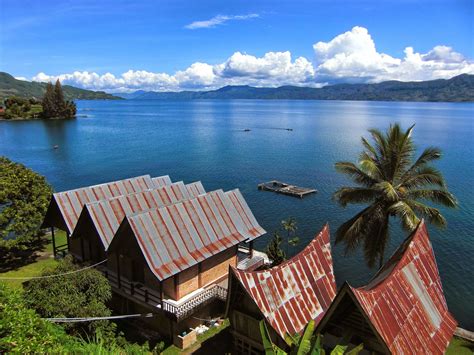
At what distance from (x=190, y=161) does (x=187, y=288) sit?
2642 inches

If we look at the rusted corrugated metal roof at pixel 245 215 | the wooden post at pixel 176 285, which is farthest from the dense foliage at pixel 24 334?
the rusted corrugated metal roof at pixel 245 215

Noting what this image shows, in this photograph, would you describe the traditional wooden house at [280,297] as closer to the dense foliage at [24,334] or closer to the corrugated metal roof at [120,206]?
the dense foliage at [24,334]

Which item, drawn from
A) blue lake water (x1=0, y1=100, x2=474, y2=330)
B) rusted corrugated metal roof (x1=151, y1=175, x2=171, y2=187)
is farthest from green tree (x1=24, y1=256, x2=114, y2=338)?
blue lake water (x1=0, y1=100, x2=474, y2=330)

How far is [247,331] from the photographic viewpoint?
20.1 meters

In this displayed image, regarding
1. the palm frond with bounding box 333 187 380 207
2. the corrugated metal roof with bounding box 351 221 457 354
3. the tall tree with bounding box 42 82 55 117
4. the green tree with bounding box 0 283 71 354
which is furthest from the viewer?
the tall tree with bounding box 42 82 55 117

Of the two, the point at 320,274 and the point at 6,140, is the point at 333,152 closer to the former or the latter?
the point at 320,274

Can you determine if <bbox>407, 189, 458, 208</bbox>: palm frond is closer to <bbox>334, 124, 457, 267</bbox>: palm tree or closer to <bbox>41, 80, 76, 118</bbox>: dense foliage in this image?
<bbox>334, 124, 457, 267</bbox>: palm tree

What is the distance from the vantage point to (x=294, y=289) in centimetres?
1942

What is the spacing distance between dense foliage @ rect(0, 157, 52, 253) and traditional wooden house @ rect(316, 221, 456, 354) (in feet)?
90.7

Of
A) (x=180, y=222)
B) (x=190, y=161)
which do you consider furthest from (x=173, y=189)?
(x=190, y=161)

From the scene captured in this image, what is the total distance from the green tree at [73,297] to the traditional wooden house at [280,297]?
7.56 m

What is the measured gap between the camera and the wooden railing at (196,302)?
76.7 ft

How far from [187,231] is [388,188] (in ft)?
45.4

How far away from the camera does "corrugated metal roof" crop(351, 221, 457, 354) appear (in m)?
13.7
